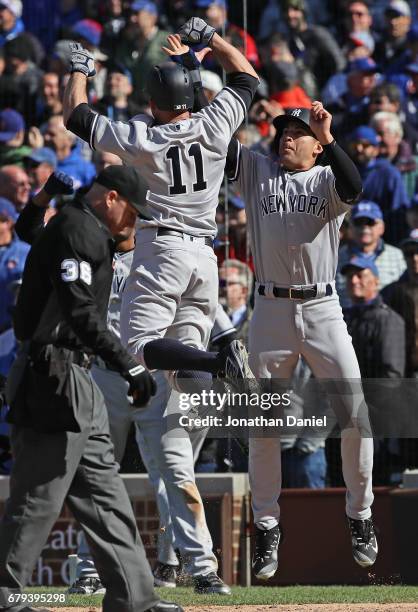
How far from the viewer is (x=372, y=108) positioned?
35.6ft

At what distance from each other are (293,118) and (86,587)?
2941mm

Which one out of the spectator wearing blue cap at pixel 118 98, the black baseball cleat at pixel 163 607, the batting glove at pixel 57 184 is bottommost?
the black baseball cleat at pixel 163 607

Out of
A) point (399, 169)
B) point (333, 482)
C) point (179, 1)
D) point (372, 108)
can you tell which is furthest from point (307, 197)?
point (179, 1)

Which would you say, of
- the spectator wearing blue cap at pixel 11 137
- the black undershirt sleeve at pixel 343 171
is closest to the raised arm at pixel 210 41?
the black undershirt sleeve at pixel 343 171

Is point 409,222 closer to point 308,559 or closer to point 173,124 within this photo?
point 308,559

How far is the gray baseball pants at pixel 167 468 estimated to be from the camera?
7.36 m

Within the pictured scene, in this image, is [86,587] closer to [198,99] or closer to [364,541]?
[364,541]

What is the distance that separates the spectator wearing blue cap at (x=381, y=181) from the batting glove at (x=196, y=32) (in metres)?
3.10

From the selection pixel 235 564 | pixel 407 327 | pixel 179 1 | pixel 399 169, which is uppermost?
pixel 179 1

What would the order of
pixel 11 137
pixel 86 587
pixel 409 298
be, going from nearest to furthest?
pixel 86 587
pixel 409 298
pixel 11 137

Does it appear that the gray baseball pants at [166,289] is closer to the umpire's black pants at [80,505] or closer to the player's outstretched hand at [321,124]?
the player's outstretched hand at [321,124]

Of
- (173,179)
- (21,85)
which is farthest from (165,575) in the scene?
(21,85)

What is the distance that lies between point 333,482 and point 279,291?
2.52 meters

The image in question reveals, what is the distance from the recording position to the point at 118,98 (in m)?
11.2
